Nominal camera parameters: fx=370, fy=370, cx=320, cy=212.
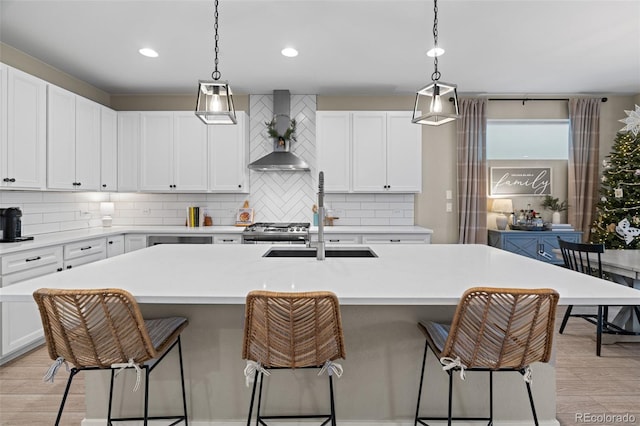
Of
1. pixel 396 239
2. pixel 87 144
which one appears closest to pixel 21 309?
pixel 87 144

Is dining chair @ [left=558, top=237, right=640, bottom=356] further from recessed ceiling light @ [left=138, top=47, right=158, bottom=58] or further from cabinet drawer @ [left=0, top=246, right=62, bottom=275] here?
cabinet drawer @ [left=0, top=246, right=62, bottom=275]

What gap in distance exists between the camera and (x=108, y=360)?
4.72 ft

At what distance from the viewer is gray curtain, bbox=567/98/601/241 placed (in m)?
4.84

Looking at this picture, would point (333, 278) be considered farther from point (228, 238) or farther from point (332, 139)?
point (332, 139)

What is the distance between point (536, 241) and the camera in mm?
4539

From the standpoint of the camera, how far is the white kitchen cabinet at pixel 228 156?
14.9 ft

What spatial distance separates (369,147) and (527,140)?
2.28 metres

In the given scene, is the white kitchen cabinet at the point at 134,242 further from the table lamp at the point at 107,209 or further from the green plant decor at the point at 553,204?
the green plant decor at the point at 553,204

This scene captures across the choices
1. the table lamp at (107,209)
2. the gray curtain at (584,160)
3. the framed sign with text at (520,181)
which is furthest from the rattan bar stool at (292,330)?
the gray curtain at (584,160)

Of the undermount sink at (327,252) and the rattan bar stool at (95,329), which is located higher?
the undermount sink at (327,252)

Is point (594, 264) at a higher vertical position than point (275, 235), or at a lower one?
lower

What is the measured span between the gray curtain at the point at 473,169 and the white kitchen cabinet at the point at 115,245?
13.6 ft
